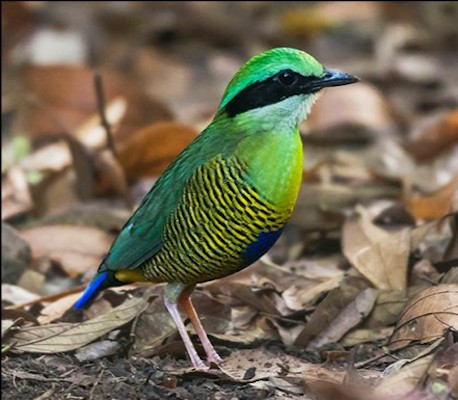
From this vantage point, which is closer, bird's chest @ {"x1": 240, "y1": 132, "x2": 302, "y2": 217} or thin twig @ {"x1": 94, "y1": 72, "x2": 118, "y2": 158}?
bird's chest @ {"x1": 240, "y1": 132, "x2": 302, "y2": 217}

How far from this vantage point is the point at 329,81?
5320 millimetres

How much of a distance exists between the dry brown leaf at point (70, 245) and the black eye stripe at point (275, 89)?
2533 mm

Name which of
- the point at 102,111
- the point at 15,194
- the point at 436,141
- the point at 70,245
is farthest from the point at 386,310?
the point at 436,141

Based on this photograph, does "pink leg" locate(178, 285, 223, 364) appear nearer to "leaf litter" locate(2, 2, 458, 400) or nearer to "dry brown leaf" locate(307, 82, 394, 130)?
"leaf litter" locate(2, 2, 458, 400)

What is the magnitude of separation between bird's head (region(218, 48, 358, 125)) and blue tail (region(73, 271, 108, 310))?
1152 mm

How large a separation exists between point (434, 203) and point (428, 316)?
2.75 m

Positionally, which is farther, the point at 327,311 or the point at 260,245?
the point at 327,311

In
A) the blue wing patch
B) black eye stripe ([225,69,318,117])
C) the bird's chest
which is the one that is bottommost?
the blue wing patch

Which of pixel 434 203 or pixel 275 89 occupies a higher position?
pixel 275 89

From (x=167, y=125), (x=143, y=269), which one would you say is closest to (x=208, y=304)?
(x=143, y=269)

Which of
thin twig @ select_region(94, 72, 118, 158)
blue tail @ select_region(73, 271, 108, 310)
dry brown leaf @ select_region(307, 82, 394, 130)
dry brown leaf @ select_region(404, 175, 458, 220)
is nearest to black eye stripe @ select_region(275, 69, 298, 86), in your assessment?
blue tail @ select_region(73, 271, 108, 310)

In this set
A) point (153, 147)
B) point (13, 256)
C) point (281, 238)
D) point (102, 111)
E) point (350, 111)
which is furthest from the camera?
point (350, 111)

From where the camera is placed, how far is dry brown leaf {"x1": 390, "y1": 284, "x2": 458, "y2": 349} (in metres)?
5.30

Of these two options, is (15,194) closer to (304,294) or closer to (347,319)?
(304,294)
